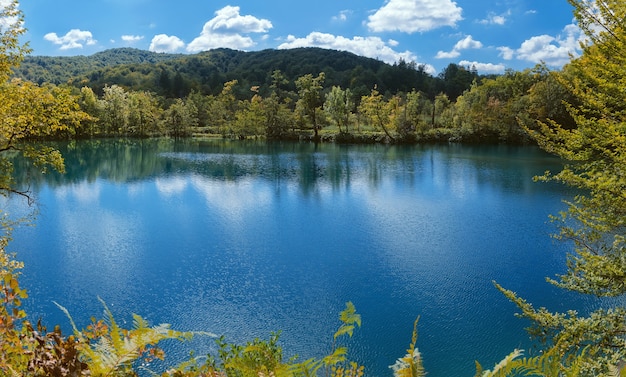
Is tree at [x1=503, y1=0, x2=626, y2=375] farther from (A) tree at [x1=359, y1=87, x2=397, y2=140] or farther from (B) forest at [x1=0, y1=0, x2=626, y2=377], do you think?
(A) tree at [x1=359, y1=87, x2=397, y2=140]

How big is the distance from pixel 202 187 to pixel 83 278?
51.8 feet

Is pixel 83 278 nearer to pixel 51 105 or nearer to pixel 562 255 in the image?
pixel 51 105

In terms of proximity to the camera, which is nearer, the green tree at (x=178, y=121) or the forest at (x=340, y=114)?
the forest at (x=340, y=114)

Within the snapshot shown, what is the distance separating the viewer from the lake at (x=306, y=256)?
11.9 m

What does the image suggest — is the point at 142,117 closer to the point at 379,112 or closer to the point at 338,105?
the point at 338,105

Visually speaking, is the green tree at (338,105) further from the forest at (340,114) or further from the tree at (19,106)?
the tree at (19,106)

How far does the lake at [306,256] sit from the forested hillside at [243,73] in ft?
214

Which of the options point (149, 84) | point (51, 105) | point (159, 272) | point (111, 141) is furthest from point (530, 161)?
point (149, 84)

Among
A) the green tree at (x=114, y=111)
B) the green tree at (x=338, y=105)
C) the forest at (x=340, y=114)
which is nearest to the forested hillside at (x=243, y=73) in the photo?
the forest at (x=340, y=114)

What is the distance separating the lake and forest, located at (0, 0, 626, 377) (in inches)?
42.6

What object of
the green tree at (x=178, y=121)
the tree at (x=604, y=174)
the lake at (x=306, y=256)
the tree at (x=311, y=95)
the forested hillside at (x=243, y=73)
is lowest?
the lake at (x=306, y=256)

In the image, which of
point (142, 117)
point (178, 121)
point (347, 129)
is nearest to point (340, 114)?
point (347, 129)

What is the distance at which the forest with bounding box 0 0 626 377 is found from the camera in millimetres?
2422

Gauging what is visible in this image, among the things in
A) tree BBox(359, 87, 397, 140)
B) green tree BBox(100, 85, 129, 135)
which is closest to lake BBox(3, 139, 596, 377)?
tree BBox(359, 87, 397, 140)
